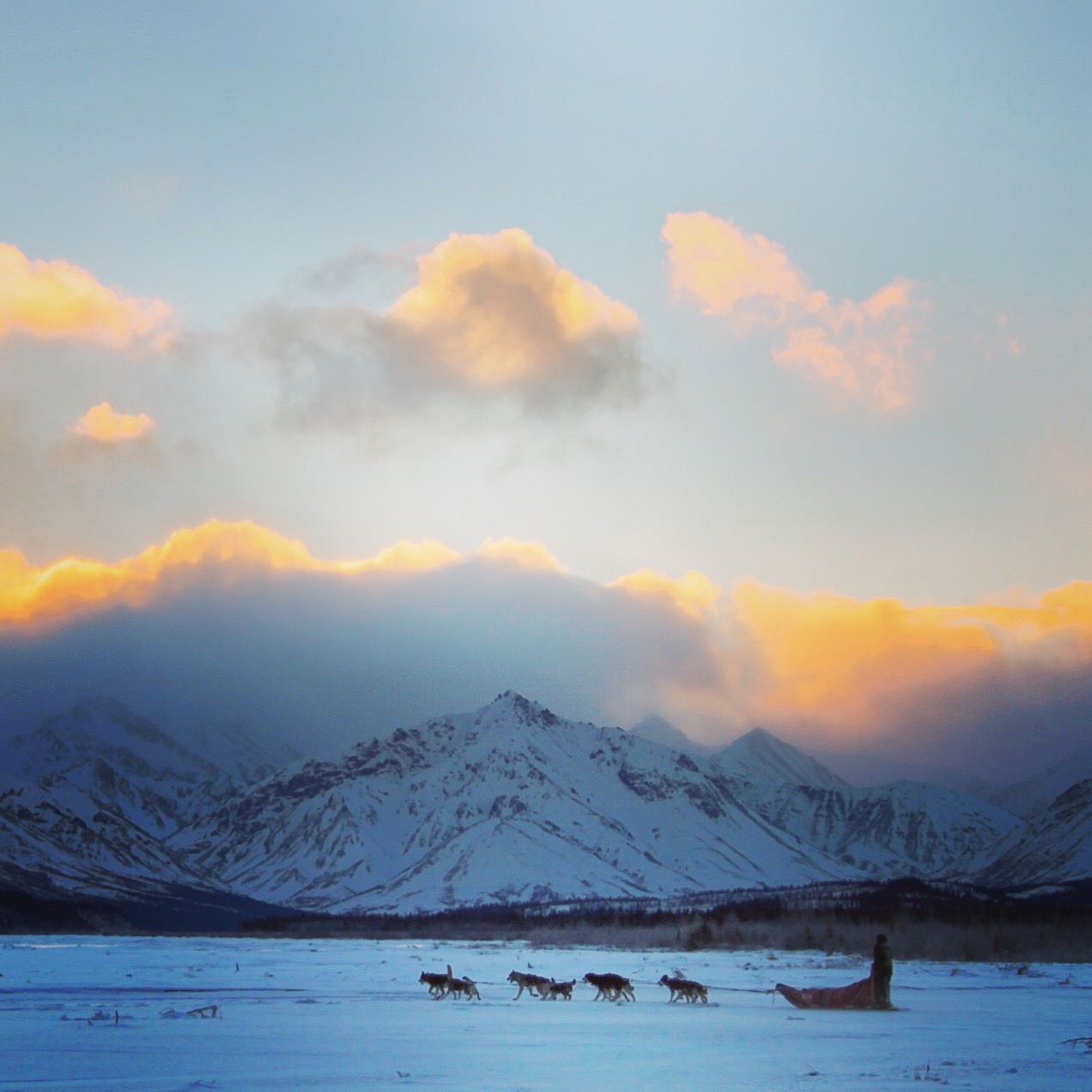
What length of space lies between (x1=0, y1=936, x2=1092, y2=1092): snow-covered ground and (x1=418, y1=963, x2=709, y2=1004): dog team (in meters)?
0.95

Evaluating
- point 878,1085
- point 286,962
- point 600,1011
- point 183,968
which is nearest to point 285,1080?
point 878,1085

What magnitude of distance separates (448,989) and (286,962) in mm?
44625

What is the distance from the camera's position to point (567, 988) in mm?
59219

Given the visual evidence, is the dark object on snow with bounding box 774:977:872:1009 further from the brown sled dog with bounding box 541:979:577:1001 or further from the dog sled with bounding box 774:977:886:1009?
the brown sled dog with bounding box 541:979:577:1001

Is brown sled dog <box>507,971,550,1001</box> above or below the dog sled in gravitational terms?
below

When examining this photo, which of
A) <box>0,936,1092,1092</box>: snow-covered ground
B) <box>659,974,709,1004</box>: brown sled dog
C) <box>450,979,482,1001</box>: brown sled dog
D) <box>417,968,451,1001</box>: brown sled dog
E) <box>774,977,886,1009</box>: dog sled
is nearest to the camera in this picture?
<box>0,936,1092,1092</box>: snow-covered ground

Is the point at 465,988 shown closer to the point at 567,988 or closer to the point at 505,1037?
the point at 567,988

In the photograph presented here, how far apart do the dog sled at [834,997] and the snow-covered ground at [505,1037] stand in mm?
1515

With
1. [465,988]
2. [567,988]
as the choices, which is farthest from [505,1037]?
[465,988]

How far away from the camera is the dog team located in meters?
57.8

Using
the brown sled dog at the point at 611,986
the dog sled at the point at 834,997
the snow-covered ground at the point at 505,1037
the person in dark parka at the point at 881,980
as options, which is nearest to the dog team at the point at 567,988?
the brown sled dog at the point at 611,986

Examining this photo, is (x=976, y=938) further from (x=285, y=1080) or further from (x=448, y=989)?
(x=285, y=1080)

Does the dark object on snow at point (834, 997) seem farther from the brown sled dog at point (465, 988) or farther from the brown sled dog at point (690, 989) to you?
the brown sled dog at point (465, 988)

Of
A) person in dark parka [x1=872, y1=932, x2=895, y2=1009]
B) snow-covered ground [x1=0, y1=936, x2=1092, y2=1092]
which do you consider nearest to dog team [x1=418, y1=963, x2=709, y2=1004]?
snow-covered ground [x1=0, y1=936, x2=1092, y2=1092]
